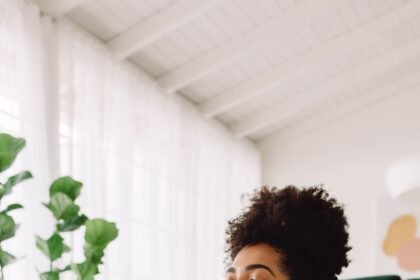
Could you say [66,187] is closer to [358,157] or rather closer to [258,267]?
[258,267]

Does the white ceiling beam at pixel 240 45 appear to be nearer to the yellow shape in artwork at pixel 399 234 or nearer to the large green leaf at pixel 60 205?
the yellow shape in artwork at pixel 399 234

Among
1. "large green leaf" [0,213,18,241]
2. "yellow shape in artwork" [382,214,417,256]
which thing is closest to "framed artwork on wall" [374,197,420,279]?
"yellow shape in artwork" [382,214,417,256]

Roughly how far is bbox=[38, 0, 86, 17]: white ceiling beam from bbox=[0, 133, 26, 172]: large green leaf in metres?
2.43

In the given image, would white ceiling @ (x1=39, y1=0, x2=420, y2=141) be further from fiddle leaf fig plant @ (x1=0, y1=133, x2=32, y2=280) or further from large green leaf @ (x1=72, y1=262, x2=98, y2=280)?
large green leaf @ (x1=72, y1=262, x2=98, y2=280)

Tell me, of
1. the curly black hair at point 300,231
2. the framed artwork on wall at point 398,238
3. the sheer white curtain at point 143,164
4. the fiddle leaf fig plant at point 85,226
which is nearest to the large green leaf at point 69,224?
the fiddle leaf fig plant at point 85,226

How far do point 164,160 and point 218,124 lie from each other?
971 mm

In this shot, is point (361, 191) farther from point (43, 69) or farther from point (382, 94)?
point (43, 69)

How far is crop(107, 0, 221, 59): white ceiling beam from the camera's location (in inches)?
156

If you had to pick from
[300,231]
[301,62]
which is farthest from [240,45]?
[300,231]

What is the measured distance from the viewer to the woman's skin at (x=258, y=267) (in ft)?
3.84

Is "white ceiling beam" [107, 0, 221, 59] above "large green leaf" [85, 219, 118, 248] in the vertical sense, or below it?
above

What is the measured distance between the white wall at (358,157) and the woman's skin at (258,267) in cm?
444

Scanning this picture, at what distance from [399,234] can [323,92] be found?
1.14 meters

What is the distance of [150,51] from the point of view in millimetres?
4520
